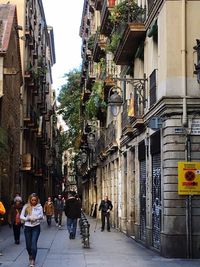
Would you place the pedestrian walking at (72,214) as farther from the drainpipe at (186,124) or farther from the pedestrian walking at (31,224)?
the pedestrian walking at (31,224)

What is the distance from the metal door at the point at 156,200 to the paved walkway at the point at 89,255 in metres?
0.48

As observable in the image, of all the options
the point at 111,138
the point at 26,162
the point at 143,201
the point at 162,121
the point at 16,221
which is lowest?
the point at 16,221

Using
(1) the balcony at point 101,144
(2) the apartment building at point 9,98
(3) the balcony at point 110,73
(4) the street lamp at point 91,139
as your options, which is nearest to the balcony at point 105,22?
(3) the balcony at point 110,73

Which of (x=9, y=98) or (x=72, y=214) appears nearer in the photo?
(x=72, y=214)

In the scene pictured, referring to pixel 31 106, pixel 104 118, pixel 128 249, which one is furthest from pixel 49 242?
pixel 31 106

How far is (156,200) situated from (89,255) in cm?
256

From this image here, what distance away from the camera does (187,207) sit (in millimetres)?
15383

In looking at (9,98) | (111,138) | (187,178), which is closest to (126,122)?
(111,138)

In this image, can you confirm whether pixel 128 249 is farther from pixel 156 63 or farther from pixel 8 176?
pixel 8 176

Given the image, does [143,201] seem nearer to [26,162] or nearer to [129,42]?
[129,42]

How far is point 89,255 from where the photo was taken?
16.4 m

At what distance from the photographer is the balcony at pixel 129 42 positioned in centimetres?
1947

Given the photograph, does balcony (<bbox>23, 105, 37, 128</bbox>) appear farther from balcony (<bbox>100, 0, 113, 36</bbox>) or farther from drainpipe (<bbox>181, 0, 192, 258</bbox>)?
drainpipe (<bbox>181, 0, 192, 258</bbox>)

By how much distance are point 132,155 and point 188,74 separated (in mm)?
8479
